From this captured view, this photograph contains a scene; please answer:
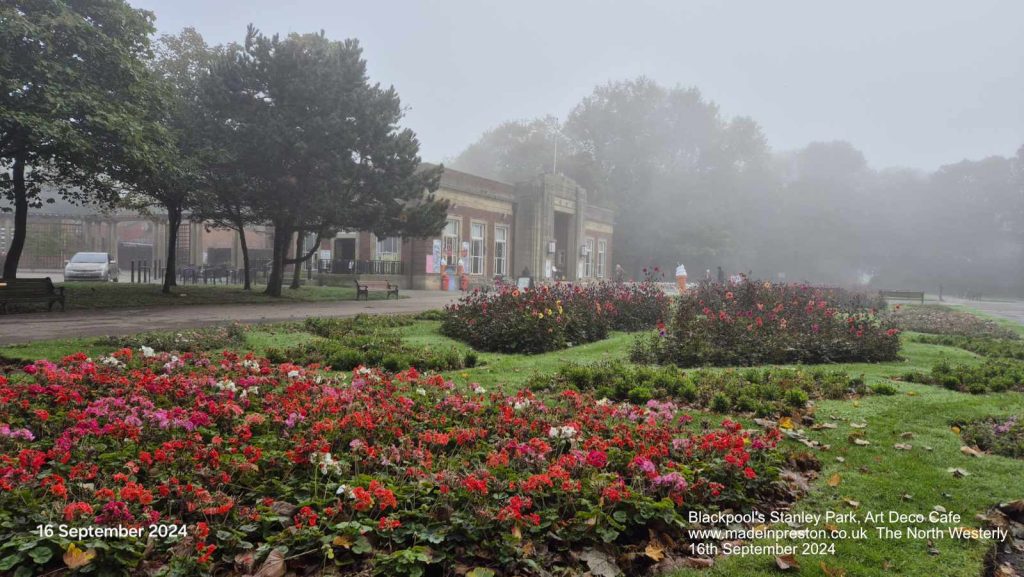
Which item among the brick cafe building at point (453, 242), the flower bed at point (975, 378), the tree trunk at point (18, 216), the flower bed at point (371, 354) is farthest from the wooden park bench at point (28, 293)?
the flower bed at point (975, 378)

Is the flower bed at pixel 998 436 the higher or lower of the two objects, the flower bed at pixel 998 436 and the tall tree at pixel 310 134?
the lower

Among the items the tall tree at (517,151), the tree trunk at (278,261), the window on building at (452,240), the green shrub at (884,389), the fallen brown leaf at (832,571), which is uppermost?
the tall tree at (517,151)

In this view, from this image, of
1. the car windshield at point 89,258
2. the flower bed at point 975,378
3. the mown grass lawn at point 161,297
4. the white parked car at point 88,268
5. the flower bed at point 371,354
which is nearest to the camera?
the flower bed at point 975,378

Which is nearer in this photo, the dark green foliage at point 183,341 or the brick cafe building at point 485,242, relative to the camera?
the dark green foliage at point 183,341

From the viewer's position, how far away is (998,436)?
4.73 m

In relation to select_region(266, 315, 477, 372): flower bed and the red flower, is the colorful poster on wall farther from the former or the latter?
the red flower

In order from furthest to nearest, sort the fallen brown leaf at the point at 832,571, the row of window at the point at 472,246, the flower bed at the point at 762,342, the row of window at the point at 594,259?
the row of window at the point at 594,259 < the row of window at the point at 472,246 < the flower bed at the point at 762,342 < the fallen brown leaf at the point at 832,571

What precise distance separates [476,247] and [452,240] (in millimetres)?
2205

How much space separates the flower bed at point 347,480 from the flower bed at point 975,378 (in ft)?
12.5

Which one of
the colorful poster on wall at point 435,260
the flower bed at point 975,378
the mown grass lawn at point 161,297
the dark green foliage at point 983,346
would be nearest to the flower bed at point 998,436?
the flower bed at point 975,378

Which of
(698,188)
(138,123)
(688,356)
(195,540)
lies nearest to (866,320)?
(688,356)

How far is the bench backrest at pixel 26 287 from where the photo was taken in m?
13.1

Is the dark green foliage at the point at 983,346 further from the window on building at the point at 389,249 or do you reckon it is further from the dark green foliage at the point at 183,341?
the window on building at the point at 389,249

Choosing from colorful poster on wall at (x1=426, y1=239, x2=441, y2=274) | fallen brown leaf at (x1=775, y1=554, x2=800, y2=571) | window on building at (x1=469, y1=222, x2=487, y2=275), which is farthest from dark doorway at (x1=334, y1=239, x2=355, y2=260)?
fallen brown leaf at (x1=775, y1=554, x2=800, y2=571)
